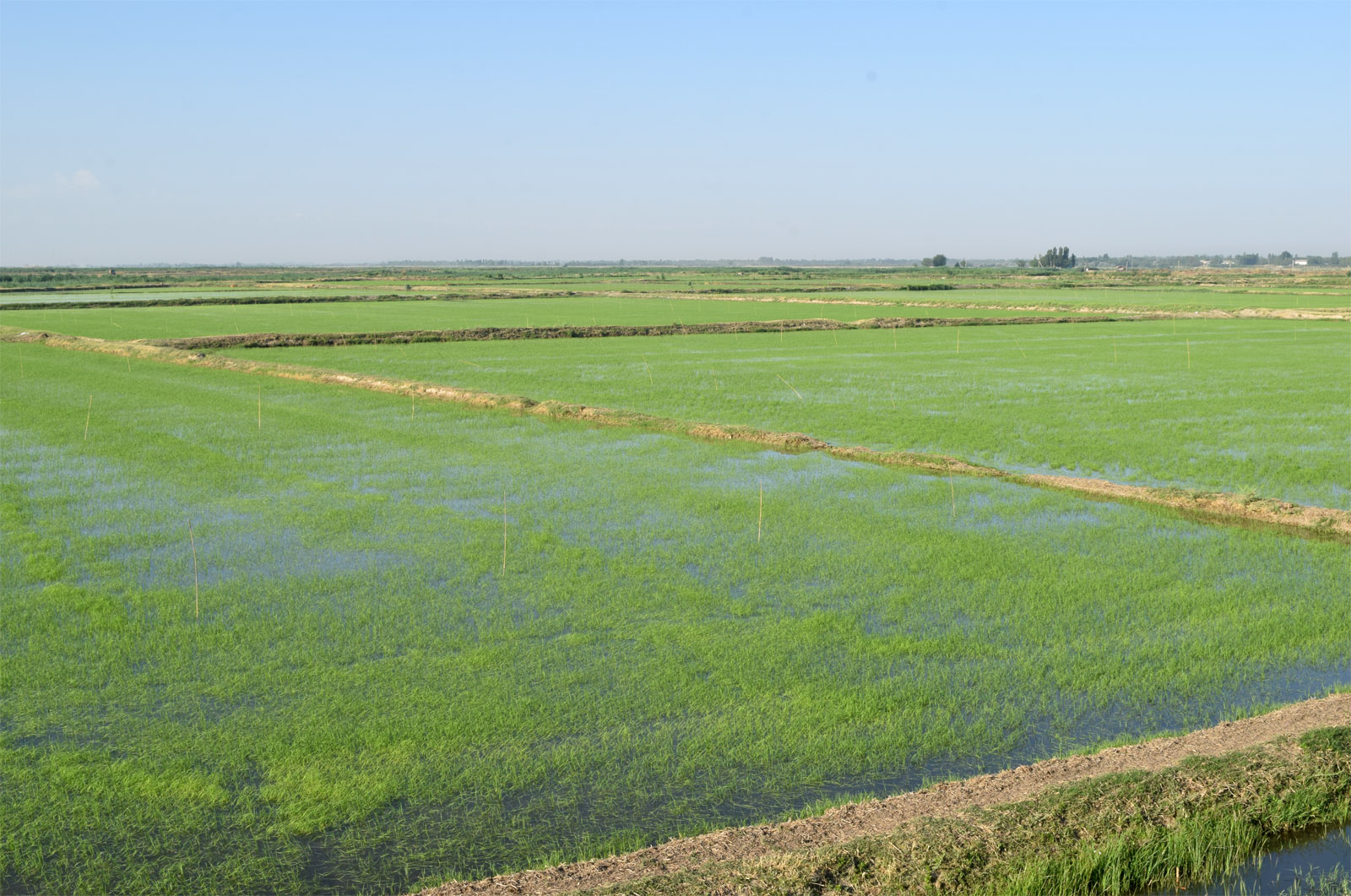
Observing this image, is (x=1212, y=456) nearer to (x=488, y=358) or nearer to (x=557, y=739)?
(x=557, y=739)

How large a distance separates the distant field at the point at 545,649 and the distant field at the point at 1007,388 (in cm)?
233

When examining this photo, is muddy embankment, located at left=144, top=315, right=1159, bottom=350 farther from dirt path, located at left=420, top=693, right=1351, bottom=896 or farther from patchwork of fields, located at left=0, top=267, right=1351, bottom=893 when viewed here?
dirt path, located at left=420, top=693, right=1351, bottom=896

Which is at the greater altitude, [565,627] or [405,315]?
[405,315]

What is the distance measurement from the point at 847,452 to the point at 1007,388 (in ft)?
25.1

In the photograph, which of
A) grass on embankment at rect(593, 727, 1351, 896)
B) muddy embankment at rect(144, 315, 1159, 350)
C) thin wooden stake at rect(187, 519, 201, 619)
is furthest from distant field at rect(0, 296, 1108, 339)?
grass on embankment at rect(593, 727, 1351, 896)

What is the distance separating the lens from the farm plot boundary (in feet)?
30.8

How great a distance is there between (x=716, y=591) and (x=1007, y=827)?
11.2 feet

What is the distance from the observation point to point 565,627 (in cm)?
650

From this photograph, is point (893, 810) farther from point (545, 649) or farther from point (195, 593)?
point (195, 593)

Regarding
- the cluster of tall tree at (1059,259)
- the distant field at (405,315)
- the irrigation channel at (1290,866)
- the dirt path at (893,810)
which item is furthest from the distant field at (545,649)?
the cluster of tall tree at (1059,259)

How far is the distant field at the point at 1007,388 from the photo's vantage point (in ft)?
41.2

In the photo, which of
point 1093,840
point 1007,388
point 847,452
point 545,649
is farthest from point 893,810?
point 1007,388

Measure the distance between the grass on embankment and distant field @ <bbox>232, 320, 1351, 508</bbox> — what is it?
6844mm

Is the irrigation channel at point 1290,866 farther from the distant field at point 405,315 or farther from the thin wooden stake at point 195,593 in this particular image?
the distant field at point 405,315
